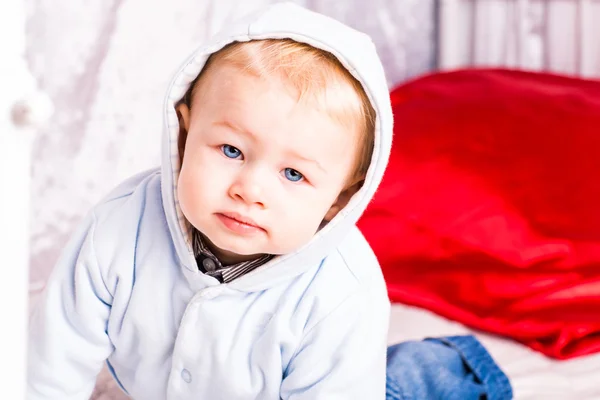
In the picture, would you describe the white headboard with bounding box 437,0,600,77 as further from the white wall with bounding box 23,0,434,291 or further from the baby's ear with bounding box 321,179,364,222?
the baby's ear with bounding box 321,179,364,222

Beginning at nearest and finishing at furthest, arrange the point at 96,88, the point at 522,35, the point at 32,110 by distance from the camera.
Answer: the point at 32,110 < the point at 96,88 < the point at 522,35

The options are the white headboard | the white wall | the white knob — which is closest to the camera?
the white knob

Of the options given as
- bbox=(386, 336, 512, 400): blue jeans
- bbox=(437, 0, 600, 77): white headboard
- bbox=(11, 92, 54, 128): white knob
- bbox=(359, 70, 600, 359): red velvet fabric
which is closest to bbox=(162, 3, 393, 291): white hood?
bbox=(386, 336, 512, 400): blue jeans

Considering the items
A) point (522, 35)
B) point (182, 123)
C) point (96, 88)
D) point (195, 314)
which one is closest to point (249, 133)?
point (182, 123)

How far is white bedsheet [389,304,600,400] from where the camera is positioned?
124 cm

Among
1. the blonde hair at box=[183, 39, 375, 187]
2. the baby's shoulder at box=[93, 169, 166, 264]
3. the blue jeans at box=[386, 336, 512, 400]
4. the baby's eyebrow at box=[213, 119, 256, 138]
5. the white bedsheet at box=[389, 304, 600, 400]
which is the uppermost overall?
the blonde hair at box=[183, 39, 375, 187]

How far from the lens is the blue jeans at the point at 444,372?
3.81ft

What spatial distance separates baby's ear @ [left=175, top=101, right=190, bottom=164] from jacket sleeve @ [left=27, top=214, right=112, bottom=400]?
0.14 metres

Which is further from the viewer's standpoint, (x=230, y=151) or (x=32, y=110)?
(x=230, y=151)

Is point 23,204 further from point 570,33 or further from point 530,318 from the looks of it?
point 570,33

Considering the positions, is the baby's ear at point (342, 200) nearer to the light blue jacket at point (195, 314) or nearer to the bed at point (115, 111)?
the light blue jacket at point (195, 314)

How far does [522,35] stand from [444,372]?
1.20 metres

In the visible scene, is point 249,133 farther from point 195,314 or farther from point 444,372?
point 444,372

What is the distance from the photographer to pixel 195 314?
0.98 metres
